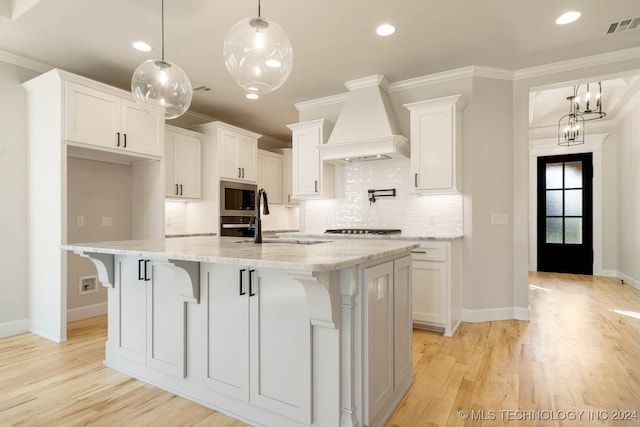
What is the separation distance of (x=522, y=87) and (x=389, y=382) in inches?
143

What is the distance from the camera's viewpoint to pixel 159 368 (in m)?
2.32

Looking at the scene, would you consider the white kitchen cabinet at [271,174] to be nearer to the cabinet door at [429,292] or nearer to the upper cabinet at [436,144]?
the upper cabinet at [436,144]

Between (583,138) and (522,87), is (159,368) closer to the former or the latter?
(522,87)

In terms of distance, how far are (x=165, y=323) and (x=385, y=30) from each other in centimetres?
296

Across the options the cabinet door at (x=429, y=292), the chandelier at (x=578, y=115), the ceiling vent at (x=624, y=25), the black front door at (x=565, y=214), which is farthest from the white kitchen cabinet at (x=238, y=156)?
the black front door at (x=565, y=214)

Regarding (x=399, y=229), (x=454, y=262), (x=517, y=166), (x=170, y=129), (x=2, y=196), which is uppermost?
(x=170, y=129)

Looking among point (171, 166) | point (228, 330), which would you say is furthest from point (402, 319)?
point (171, 166)

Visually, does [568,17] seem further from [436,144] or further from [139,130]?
[139,130]

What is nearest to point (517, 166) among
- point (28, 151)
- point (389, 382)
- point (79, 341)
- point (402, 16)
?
point (402, 16)

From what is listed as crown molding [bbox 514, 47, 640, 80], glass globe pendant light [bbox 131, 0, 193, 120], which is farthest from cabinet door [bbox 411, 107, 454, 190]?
glass globe pendant light [bbox 131, 0, 193, 120]

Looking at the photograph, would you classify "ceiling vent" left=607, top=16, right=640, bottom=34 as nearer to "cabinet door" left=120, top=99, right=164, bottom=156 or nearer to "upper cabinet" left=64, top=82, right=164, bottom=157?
"upper cabinet" left=64, top=82, right=164, bottom=157

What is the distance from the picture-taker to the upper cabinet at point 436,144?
3779mm

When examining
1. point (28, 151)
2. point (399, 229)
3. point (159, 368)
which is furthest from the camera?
point (399, 229)

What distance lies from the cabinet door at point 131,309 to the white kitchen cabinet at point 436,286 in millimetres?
2457
